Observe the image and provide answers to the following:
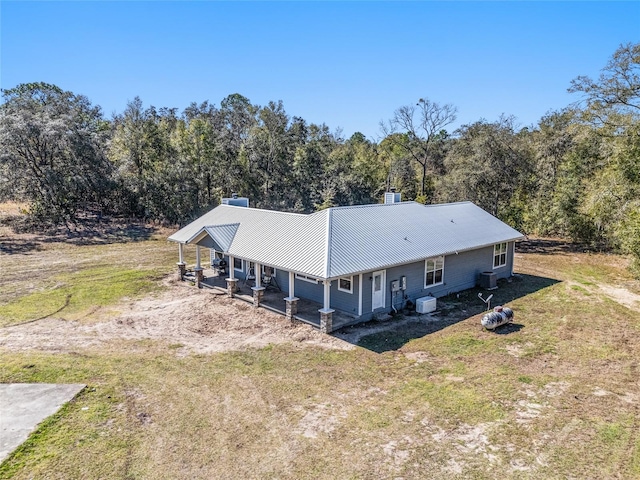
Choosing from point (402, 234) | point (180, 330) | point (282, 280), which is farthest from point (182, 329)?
point (402, 234)

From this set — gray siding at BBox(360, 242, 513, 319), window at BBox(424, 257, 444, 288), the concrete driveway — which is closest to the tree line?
gray siding at BBox(360, 242, 513, 319)

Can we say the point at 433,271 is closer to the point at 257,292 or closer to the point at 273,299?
the point at 273,299

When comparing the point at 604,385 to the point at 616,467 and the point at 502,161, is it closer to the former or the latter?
the point at 616,467

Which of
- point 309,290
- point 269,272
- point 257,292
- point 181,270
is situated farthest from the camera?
point 181,270

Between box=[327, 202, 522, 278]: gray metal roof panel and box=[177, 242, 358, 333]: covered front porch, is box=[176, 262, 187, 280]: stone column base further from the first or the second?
box=[327, 202, 522, 278]: gray metal roof panel

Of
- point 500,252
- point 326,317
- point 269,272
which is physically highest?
point 500,252

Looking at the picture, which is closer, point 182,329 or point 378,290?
point 182,329

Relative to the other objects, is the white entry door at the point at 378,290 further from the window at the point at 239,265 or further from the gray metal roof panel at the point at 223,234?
the window at the point at 239,265

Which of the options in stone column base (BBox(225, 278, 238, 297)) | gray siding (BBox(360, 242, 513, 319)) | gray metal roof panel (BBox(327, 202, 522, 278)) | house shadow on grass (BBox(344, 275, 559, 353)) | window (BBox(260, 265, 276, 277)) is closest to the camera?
house shadow on grass (BBox(344, 275, 559, 353))
